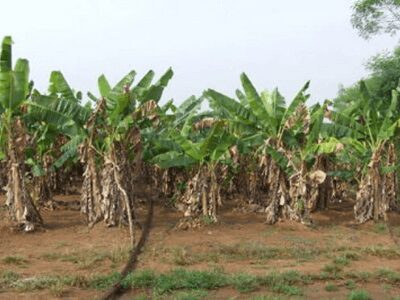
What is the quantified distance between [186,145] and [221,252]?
10.0ft

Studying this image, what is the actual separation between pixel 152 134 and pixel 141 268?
5192 millimetres

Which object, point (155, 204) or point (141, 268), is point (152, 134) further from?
point (141, 268)

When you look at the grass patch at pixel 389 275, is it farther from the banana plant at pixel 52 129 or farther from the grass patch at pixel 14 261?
the banana plant at pixel 52 129

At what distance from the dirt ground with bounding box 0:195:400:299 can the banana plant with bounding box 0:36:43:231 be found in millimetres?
401

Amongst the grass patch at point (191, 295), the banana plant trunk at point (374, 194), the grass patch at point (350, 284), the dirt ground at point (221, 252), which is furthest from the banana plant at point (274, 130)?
the grass patch at point (191, 295)

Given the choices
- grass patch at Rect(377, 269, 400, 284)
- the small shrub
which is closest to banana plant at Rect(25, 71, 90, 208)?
the small shrub

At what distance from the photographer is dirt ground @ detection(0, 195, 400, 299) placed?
752 centimetres

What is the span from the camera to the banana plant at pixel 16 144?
10734 mm

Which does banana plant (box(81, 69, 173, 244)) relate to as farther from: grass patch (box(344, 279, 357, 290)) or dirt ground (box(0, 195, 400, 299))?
grass patch (box(344, 279, 357, 290))

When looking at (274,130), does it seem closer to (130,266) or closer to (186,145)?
(186,145)

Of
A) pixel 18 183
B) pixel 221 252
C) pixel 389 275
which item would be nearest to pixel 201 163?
pixel 221 252

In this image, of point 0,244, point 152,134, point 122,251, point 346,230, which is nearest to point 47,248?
point 0,244

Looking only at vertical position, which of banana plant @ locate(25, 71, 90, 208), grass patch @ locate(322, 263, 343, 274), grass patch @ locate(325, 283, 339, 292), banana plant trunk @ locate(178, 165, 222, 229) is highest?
banana plant @ locate(25, 71, 90, 208)

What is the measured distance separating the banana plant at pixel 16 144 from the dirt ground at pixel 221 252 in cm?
40
